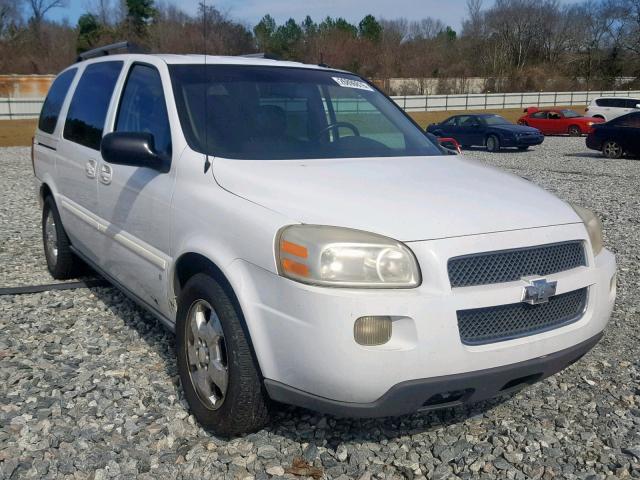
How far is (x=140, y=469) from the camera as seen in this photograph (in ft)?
10.1

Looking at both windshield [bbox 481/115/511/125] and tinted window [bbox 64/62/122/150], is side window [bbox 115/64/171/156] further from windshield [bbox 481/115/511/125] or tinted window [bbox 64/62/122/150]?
windshield [bbox 481/115/511/125]

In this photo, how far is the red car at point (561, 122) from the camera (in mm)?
29312

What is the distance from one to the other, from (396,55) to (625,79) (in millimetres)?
23756

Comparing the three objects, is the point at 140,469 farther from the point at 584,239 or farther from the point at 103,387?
the point at 584,239

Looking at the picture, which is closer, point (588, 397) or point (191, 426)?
point (191, 426)

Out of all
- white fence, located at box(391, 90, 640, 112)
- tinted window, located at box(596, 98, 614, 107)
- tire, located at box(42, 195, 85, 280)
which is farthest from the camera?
white fence, located at box(391, 90, 640, 112)

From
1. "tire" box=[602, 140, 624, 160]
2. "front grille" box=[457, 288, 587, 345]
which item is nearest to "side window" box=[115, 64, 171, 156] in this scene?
"front grille" box=[457, 288, 587, 345]

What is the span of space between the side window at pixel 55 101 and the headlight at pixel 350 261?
378 cm

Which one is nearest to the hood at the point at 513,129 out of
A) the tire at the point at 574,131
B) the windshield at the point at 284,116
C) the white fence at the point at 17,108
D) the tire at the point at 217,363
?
the tire at the point at 574,131

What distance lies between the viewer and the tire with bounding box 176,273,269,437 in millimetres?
2984

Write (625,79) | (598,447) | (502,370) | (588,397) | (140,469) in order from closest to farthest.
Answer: (502,370) < (140,469) < (598,447) < (588,397) < (625,79)

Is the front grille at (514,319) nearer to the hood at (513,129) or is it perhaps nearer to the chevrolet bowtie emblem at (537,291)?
the chevrolet bowtie emblem at (537,291)

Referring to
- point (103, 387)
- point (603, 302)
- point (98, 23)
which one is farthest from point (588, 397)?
point (98, 23)

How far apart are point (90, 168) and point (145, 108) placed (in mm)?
772
